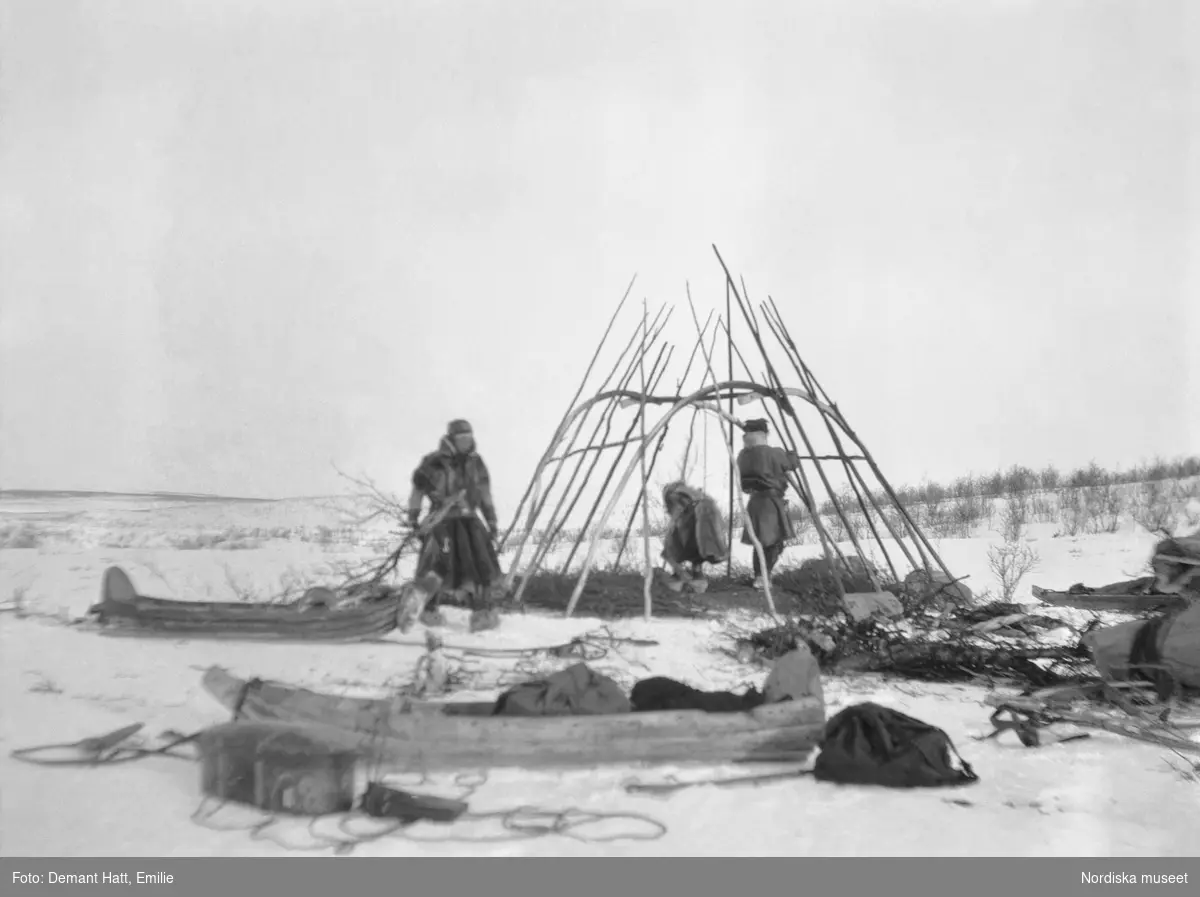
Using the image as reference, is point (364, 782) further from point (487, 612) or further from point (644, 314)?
point (644, 314)

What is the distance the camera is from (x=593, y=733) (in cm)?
280

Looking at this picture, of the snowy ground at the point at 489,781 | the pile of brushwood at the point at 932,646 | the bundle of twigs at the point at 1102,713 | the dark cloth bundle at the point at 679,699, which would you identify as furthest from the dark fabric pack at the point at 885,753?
the pile of brushwood at the point at 932,646

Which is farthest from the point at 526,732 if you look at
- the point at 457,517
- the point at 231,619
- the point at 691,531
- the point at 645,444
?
the point at 691,531

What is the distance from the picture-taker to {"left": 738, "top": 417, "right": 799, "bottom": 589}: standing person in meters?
6.61

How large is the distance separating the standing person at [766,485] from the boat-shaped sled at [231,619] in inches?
114

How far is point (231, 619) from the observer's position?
15.9ft

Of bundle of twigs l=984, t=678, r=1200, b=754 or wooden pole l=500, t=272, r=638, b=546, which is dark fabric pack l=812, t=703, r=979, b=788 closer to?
bundle of twigs l=984, t=678, r=1200, b=754

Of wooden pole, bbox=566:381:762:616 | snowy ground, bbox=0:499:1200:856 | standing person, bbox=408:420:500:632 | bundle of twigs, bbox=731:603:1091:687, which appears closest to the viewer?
snowy ground, bbox=0:499:1200:856

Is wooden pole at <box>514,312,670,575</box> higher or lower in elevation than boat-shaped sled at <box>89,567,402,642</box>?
higher

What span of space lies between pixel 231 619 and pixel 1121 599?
490 centimetres

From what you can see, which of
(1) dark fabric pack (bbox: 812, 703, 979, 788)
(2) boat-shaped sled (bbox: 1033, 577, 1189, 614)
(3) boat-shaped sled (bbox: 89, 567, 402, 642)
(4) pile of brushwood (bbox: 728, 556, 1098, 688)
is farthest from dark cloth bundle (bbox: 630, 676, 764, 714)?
(2) boat-shaped sled (bbox: 1033, 577, 1189, 614)

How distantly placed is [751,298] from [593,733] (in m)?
5.18

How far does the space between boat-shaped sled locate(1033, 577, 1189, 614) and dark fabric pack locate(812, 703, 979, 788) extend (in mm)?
2365
